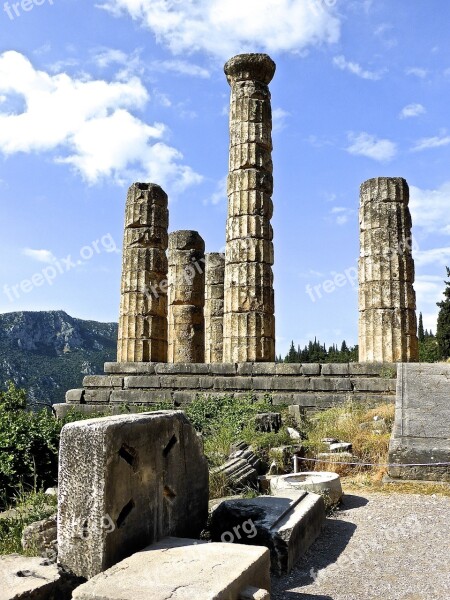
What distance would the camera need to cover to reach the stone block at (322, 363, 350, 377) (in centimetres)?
1282

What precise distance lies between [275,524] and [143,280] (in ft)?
40.3

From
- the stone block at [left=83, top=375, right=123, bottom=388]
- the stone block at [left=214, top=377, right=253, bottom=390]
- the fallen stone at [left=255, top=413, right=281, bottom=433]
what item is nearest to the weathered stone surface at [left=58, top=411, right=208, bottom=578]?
the fallen stone at [left=255, top=413, right=281, bottom=433]

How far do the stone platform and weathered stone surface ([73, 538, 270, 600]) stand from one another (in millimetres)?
8646

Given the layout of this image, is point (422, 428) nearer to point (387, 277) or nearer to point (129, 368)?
point (387, 277)

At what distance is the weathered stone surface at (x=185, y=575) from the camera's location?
3.26 metres

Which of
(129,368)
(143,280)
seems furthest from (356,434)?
(143,280)

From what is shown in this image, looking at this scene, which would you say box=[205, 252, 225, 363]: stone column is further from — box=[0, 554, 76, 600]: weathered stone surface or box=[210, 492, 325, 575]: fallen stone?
box=[0, 554, 76, 600]: weathered stone surface

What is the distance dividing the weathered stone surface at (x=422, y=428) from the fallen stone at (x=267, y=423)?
204cm

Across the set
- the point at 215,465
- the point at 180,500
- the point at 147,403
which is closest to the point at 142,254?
the point at 147,403

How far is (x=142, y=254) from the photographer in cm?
1662

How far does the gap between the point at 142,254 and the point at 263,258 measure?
3689mm

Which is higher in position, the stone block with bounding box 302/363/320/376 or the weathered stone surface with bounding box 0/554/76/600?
the stone block with bounding box 302/363/320/376

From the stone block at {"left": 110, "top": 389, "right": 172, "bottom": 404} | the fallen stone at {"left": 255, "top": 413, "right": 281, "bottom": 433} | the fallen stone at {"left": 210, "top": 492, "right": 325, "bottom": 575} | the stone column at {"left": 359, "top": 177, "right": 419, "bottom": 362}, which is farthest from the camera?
the stone block at {"left": 110, "top": 389, "right": 172, "bottom": 404}

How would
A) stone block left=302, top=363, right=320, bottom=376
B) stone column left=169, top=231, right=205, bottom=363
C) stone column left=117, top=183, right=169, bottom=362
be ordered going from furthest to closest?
stone column left=169, top=231, right=205, bottom=363 → stone column left=117, top=183, right=169, bottom=362 → stone block left=302, top=363, right=320, bottom=376
